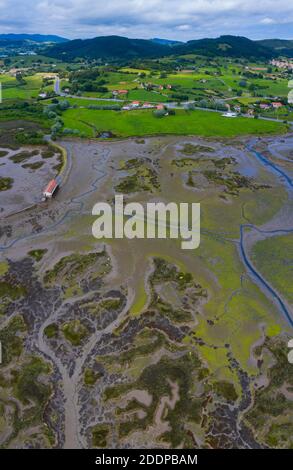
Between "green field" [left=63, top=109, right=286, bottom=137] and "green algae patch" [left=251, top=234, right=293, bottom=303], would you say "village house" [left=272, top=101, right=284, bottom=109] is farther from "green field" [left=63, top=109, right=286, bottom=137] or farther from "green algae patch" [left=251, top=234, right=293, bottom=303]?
"green algae patch" [left=251, top=234, right=293, bottom=303]

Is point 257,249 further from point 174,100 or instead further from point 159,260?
point 174,100

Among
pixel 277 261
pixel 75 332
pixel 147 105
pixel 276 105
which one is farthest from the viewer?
pixel 276 105

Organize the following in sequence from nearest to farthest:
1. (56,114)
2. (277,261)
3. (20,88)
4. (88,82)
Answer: (277,261), (56,114), (88,82), (20,88)

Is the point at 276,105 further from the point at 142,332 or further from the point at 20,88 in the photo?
the point at 20,88

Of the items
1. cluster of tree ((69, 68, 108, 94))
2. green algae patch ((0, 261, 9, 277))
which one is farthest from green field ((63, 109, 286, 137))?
green algae patch ((0, 261, 9, 277))

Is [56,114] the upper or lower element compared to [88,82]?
lower

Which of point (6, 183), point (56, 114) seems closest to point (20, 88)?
point (56, 114)
